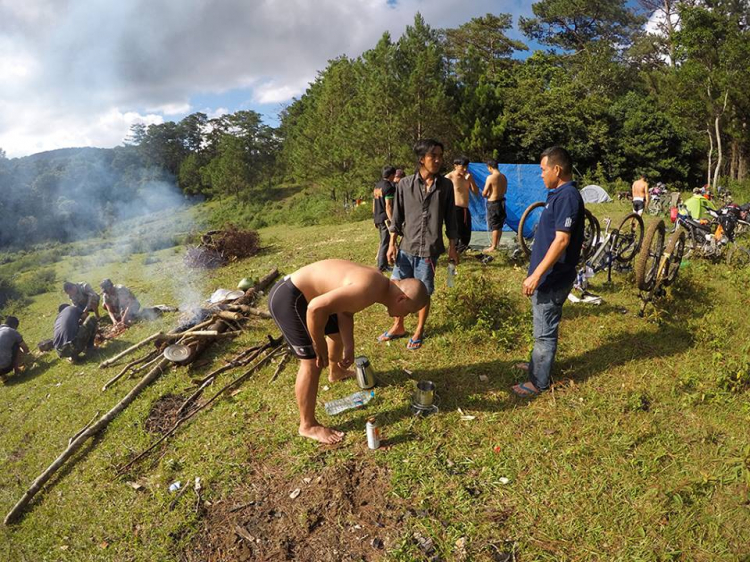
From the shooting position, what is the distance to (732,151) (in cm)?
2400

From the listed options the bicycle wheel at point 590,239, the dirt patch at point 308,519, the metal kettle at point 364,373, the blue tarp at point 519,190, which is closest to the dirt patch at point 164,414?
the dirt patch at point 308,519

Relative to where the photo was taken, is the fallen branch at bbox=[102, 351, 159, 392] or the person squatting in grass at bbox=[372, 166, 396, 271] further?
the person squatting in grass at bbox=[372, 166, 396, 271]

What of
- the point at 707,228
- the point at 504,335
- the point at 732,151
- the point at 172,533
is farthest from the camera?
the point at 732,151

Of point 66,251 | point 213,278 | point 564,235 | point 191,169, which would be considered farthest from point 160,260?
point 191,169

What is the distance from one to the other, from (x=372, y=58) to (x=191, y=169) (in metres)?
23.5

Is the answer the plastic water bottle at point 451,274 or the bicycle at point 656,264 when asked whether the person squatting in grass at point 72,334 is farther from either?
the bicycle at point 656,264

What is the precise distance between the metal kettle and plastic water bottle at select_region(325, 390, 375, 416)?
0.08 metres

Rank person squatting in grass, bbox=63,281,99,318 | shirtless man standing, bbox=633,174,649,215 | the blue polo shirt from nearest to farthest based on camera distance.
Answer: the blue polo shirt < person squatting in grass, bbox=63,281,99,318 < shirtless man standing, bbox=633,174,649,215

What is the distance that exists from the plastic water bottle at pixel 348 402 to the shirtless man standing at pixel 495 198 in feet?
16.1

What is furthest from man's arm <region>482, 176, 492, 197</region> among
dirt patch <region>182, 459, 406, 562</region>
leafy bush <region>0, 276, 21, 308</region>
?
leafy bush <region>0, 276, 21, 308</region>

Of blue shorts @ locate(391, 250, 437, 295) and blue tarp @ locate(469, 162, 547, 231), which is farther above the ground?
blue tarp @ locate(469, 162, 547, 231)

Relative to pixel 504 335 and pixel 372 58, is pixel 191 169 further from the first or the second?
pixel 504 335

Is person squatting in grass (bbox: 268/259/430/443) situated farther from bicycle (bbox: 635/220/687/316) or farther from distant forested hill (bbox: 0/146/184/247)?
distant forested hill (bbox: 0/146/184/247)

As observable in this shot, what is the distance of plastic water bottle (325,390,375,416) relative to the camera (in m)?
3.77
